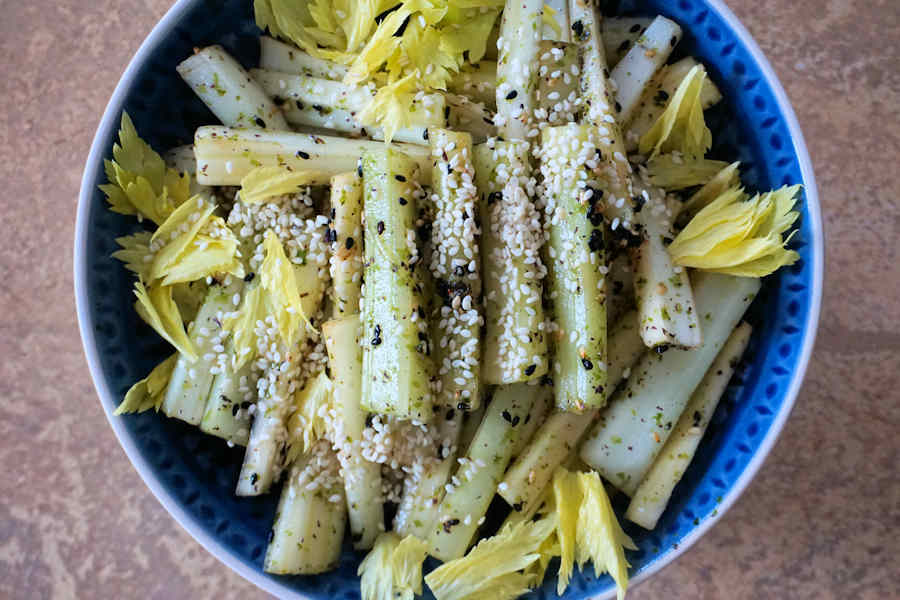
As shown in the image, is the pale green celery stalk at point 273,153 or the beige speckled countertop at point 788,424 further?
the beige speckled countertop at point 788,424

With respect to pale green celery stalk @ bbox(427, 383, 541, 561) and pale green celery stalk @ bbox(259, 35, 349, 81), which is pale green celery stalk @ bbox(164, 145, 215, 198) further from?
pale green celery stalk @ bbox(427, 383, 541, 561)

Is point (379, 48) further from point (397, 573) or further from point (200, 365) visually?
point (397, 573)

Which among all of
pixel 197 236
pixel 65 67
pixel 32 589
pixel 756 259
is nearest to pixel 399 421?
pixel 197 236

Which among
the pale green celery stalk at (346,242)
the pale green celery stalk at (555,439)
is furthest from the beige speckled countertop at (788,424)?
the pale green celery stalk at (346,242)

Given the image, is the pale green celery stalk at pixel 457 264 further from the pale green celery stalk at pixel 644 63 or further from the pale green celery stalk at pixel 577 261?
the pale green celery stalk at pixel 644 63

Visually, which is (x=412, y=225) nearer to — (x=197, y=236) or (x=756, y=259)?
(x=197, y=236)

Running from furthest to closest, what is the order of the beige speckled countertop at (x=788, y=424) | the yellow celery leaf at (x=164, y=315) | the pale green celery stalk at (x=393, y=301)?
the beige speckled countertop at (x=788, y=424) → the yellow celery leaf at (x=164, y=315) → the pale green celery stalk at (x=393, y=301)
